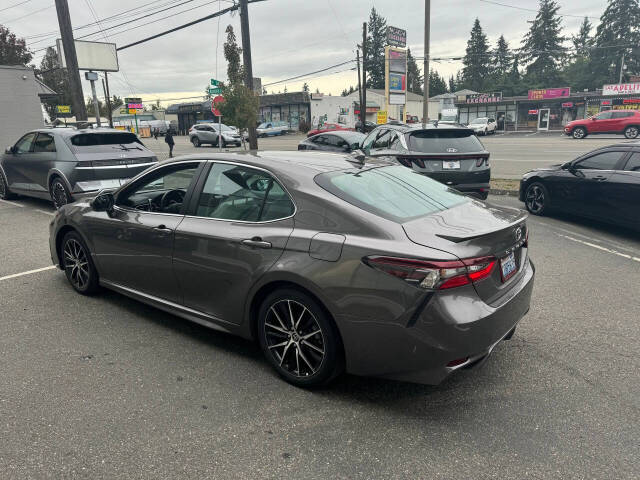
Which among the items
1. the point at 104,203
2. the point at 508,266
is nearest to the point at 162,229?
the point at 104,203

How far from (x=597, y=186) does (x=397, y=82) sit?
24.1 metres

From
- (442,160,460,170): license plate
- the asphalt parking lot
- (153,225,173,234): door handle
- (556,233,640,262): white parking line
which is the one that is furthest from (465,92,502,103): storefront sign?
(153,225,173,234): door handle

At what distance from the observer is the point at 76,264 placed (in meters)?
4.98

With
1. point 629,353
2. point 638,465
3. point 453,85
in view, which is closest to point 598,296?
point 629,353

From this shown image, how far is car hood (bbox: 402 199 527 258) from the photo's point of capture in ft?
9.25

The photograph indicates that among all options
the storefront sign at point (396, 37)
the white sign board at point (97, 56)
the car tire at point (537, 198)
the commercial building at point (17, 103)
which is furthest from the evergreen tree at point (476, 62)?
the car tire at point (537, 198)

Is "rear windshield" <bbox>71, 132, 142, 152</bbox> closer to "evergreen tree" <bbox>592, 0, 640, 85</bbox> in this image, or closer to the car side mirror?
the car side mirror

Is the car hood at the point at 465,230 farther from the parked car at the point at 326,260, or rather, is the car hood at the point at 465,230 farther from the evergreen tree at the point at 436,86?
the evergreen tree at the point at 436,86

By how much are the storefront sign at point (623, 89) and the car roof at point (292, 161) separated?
2044 inches

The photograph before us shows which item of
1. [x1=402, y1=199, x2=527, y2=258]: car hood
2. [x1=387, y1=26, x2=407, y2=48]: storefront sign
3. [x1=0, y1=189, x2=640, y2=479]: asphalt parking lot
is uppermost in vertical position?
[x1=387, y1=26, x2=407, y2=48]: storefront sign

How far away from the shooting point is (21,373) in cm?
349

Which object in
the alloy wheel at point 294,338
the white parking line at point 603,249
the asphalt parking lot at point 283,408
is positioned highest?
the alloy wheel at point 294,338

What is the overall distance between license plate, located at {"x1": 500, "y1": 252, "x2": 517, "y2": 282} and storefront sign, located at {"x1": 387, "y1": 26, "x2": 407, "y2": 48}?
103 feet

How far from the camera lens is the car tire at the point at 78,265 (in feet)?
15.8
